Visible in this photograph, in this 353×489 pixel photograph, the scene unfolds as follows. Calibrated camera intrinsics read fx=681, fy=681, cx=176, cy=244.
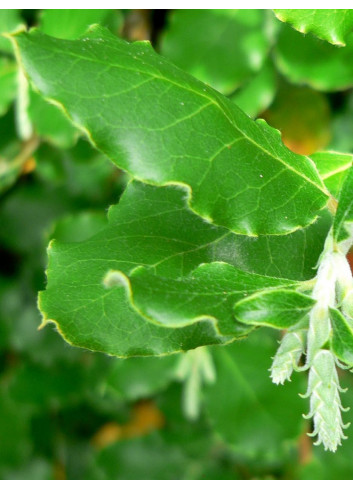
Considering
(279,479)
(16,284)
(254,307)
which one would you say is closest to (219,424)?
(279,479)

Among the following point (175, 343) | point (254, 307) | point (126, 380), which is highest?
point (254, 307)

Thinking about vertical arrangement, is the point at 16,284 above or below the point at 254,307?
below

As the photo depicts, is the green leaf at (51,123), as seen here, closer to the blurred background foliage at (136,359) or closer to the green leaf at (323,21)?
the blurred background foliage at (136,359)

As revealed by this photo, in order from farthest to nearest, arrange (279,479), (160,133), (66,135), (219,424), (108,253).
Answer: (279,479) → (219,424) → (66,135) → (108,253) → (160,133)

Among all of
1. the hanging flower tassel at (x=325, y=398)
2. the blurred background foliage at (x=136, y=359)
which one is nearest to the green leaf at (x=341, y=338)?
the hanging flower tassel at (x=325, y=398)

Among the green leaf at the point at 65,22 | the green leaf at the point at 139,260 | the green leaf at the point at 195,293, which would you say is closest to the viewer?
the green leaf at the point at 195,293

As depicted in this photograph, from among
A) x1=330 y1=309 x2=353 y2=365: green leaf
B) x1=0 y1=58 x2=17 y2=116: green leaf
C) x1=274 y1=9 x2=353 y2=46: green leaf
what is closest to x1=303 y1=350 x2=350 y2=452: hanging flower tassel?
x1=330 y1=309 x2=353 y2=365: green leaf

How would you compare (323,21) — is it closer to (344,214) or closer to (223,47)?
(344,214)

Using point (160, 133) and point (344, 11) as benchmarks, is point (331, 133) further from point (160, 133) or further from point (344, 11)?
point (160, 133)
